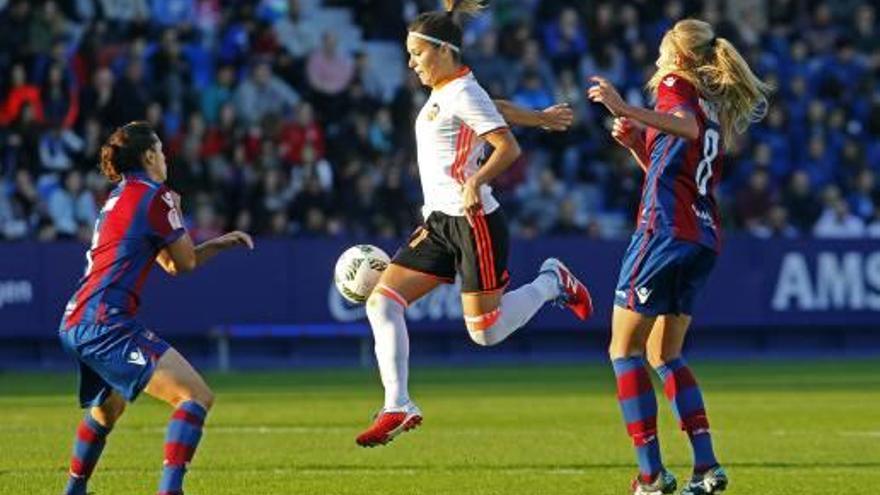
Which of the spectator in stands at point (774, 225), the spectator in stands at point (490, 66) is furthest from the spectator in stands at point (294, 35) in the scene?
the spectator in stands at point (774, 225)

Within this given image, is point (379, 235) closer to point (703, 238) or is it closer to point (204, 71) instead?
point (204, 71)

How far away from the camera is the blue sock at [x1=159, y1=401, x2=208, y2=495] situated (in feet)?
31.6

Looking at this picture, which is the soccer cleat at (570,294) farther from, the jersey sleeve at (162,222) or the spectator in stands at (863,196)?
the spectator in stands at (863,196)

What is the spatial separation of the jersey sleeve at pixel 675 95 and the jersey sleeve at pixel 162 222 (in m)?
2.40

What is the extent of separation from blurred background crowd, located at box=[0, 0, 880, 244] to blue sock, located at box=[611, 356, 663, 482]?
13558mm

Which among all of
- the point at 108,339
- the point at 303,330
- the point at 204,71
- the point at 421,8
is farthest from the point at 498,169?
the point at 421,8

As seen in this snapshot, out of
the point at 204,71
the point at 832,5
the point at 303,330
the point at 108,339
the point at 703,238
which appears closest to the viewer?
the point at 108,339

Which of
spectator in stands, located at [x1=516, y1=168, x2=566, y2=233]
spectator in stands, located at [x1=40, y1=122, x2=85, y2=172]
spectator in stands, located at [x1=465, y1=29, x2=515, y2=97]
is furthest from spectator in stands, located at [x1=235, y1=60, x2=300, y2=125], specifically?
spectator in stands, located at [x1=516, y1=168, x2=566, y2=233]

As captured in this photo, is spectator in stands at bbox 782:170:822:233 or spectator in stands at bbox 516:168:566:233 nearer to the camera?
spectator in stands at bbox 516:168:566:233

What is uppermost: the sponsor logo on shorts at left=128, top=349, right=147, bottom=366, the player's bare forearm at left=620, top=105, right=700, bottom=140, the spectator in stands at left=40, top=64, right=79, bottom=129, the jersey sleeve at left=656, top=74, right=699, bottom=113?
the jersey sleeve at left=656, top=74, right=699, bottom=113

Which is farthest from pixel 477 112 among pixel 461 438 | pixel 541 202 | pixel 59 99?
pixel 541 202

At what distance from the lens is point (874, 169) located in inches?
1112

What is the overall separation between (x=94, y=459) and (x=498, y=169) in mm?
2452

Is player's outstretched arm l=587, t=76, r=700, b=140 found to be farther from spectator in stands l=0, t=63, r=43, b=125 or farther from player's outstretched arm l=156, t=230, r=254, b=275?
spectator in stands l=0, t=63, r=43, b=125
